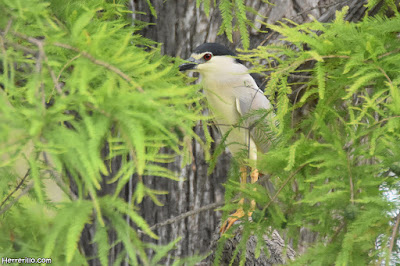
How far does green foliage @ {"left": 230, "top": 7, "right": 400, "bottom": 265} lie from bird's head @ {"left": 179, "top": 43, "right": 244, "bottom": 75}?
75 cm

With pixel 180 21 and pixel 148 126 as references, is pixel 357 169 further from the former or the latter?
pixel 180 21

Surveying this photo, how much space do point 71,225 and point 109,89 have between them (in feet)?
0.95

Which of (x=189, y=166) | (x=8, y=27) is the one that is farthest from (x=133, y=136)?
(x=189, y=166)

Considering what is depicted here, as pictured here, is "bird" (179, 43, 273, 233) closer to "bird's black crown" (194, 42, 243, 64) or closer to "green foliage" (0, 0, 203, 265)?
"bird's black crown" (194, 42, 243, 64)

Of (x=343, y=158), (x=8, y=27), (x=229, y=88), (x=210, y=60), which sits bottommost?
(x=343, y=158)

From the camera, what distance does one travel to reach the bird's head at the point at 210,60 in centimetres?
256

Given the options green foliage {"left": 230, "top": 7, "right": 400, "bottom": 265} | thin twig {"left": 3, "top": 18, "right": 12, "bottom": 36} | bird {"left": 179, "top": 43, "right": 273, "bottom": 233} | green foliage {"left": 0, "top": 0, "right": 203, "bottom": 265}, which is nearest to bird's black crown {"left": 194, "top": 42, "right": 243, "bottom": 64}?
bird {"left": 179, "top": 43, "right": 273, "bottom": 233}

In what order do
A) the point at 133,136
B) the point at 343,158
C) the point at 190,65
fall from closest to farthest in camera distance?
the point at 133,136 < the point at 343,158 < the point at 190,65

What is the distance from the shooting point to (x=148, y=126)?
1103 mm

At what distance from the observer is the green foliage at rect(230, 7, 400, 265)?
55.6 inches

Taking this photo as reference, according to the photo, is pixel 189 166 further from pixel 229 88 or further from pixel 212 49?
pixel 212 49

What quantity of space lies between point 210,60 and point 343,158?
48.0 inches

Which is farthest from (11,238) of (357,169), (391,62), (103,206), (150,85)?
(391,62)

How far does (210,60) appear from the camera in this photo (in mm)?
2611
